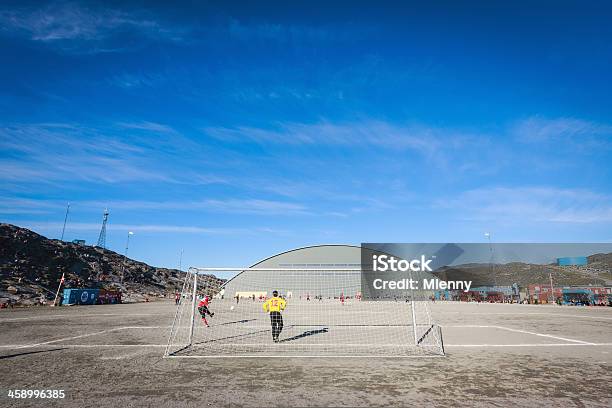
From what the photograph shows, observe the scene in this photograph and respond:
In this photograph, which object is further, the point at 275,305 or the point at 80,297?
the point at 80,297

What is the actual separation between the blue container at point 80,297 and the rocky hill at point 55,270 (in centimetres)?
274

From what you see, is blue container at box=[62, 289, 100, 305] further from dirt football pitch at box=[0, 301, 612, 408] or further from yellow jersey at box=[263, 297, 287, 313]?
yellow jersey at box=[263, 297, 287, 313]

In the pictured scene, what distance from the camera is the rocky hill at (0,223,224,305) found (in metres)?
36.3

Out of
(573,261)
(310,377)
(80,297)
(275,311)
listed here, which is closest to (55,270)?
(80,297)

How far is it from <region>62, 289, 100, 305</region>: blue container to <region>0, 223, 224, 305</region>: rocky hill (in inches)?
108

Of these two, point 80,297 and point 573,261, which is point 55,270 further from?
point 573,261

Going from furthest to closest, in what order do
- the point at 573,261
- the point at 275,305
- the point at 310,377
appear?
the point at 573,261
the point at 275,305
the point at 310,377

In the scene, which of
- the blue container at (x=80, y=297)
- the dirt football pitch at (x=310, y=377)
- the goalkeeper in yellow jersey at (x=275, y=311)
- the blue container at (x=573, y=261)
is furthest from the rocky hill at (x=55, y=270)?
the blue container at (x=573, y=261)

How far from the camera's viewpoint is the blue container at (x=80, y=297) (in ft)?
105

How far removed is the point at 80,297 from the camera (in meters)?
32.8

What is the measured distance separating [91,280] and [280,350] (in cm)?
5208

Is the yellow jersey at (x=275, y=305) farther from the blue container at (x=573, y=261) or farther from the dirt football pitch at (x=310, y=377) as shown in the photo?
the blue container at (x=573, y=261)

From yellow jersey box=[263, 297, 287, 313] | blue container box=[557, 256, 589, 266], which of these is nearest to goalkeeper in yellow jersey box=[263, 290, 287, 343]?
yellow jersey box=[263, 297, 287, 313]

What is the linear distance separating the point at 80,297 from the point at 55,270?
17594 millimetres
